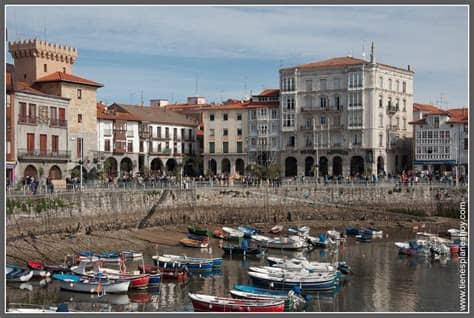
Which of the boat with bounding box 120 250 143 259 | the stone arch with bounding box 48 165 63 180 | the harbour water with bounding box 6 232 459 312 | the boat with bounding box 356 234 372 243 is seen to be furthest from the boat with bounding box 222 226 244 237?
the stone arch with bounding box 48 165 63 180

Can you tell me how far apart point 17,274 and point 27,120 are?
3085 centimetres

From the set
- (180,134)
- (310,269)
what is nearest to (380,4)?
(310,269)

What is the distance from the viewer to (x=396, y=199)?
82125 mm

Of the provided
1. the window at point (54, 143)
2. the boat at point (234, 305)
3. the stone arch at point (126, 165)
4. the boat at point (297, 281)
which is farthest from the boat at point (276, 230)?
the stone arch at point (126, 165)

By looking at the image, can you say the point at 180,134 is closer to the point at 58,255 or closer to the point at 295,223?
the point at 295,223

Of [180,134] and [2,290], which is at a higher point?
[180,134]

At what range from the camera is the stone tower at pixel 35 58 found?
91938 millimetres

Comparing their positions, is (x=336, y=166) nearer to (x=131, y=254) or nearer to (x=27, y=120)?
(x=27, y=120)

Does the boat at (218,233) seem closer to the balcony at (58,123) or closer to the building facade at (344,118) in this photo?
the balcony at (58,123)

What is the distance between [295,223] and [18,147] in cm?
2569

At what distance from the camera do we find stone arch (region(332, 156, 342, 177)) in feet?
336

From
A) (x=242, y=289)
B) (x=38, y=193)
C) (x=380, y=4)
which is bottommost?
(x=242, y=289)

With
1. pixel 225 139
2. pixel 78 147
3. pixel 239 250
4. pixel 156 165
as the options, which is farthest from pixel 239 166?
pixel 239 250

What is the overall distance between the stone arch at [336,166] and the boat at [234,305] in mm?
64928
